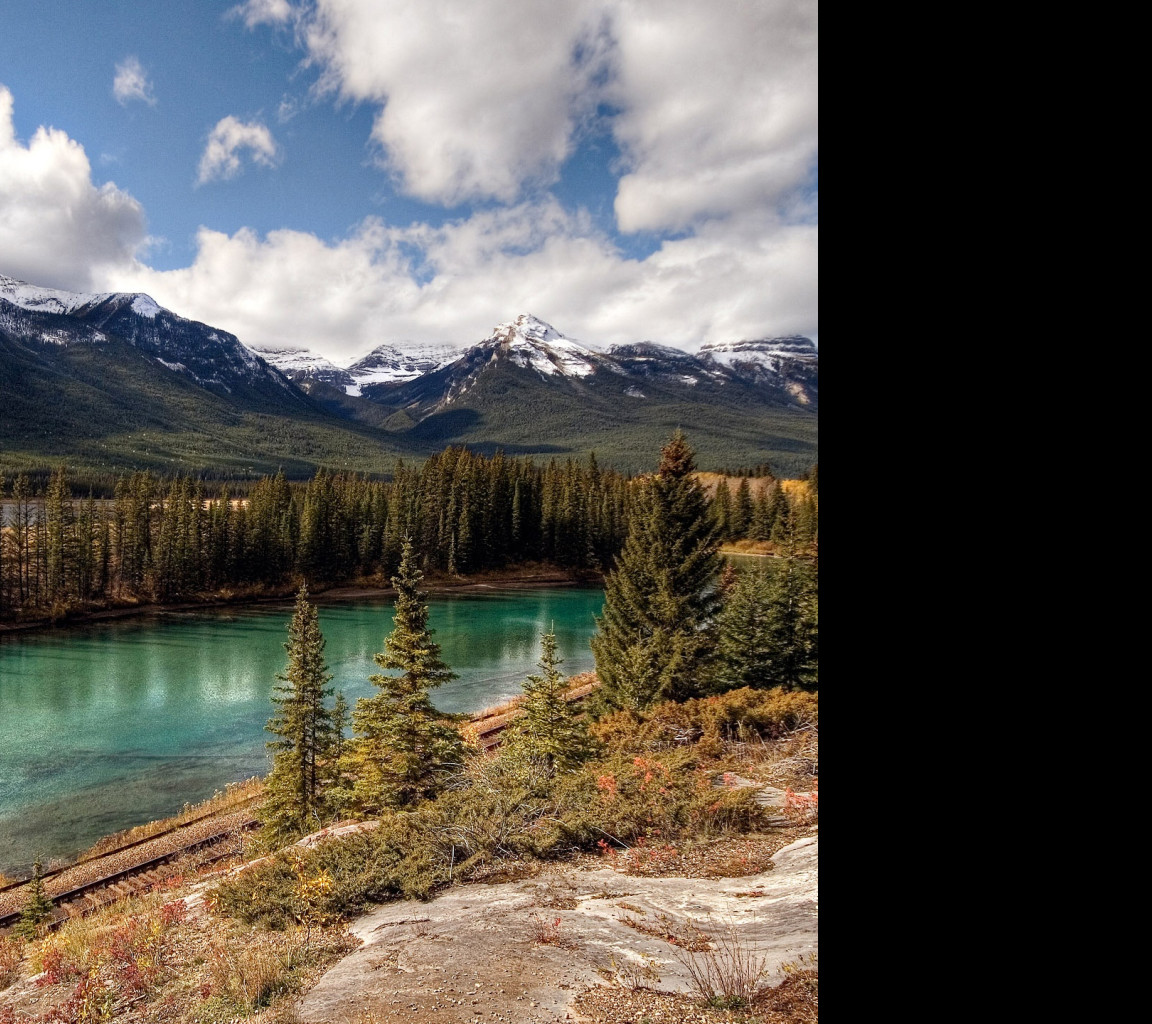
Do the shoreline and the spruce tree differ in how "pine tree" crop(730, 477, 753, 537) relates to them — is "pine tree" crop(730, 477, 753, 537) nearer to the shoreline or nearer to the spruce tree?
the shoreline

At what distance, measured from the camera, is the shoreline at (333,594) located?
4769 cm

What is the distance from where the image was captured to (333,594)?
61500 mm

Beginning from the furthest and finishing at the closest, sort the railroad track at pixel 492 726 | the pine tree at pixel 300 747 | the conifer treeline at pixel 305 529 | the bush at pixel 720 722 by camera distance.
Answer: the conifer treeline at pixel 305 529
the railroad track at pixel 492 726
the pine tree at pixel 300 747
the bush at pixel 720 722

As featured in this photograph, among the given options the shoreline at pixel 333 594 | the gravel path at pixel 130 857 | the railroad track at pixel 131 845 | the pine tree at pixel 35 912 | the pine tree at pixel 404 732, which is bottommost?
the railroad track at pixel 131 845

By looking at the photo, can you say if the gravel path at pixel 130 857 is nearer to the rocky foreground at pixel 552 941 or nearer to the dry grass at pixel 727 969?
the rocky foreground at pixel 552 941

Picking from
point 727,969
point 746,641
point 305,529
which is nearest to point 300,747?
point 746,641

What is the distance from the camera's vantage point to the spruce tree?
65.2ft

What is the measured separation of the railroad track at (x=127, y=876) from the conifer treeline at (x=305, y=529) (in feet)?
94.7

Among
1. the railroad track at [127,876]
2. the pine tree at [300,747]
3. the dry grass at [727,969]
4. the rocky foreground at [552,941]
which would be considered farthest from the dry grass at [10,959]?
the dry grass at [727,969]

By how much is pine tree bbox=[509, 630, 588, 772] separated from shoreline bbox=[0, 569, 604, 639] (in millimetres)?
34658

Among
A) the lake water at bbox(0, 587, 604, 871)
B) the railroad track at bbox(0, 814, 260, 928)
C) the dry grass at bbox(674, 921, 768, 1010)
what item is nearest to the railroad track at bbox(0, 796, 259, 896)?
the railroad track at bbox(0, 814, 260, 928)

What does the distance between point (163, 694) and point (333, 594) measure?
29.5m
